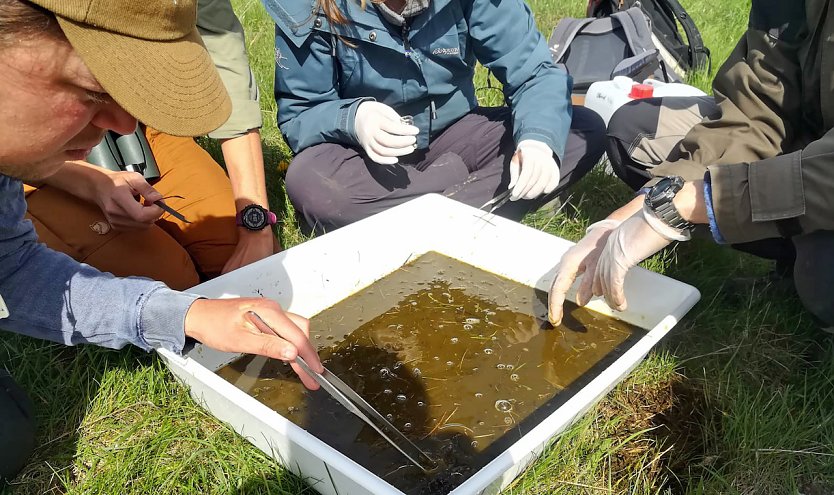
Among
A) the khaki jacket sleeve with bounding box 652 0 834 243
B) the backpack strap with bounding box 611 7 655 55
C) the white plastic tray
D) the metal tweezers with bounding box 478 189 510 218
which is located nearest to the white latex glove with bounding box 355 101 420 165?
the white plastic tray

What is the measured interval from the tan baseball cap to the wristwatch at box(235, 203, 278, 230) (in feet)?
3.13

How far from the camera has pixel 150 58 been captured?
3.23 feet

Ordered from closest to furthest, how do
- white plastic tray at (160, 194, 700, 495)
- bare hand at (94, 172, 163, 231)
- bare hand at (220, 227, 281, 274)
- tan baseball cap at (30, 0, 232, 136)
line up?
tan baseball cap at (30, 0, 232, 136)
white plastic tray at (160, 194, 700, 495)
bare hand at (94, 172, 163, 231)
bare hand at (220, 227, 281, 274)

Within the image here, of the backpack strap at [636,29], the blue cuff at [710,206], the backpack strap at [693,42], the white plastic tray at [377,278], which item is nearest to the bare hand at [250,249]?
the white plastic tray at [377,278]

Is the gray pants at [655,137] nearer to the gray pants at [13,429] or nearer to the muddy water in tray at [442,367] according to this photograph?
the muddy water in tray at [442,367]

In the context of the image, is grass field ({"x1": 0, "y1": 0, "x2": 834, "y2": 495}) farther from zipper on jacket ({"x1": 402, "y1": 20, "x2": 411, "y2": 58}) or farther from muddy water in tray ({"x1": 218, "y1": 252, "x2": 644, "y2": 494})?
zipper on jacket ({"x1": 402, "y1": 20, "x2": 411, "y2": 58})

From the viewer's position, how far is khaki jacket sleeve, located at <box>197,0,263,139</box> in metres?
2.15

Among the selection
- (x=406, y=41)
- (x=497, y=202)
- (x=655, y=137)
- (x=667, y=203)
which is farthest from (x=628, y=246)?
(x=406, y=41)

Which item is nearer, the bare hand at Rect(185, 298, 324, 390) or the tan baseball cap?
the tan baseball cap

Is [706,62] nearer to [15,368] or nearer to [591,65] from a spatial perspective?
[591,65]

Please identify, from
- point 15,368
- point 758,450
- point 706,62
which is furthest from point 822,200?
point 706,62

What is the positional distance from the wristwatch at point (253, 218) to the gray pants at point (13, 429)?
2.50ft

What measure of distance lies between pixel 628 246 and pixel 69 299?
128 centimetres

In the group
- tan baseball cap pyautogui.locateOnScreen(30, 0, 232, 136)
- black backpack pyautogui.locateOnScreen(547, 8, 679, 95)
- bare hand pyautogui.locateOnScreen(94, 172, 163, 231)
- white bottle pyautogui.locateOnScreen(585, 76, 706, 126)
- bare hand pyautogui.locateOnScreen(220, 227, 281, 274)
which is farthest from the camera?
black backpack pyautogui.locateOnScreen(547, 8, 679, 95)
